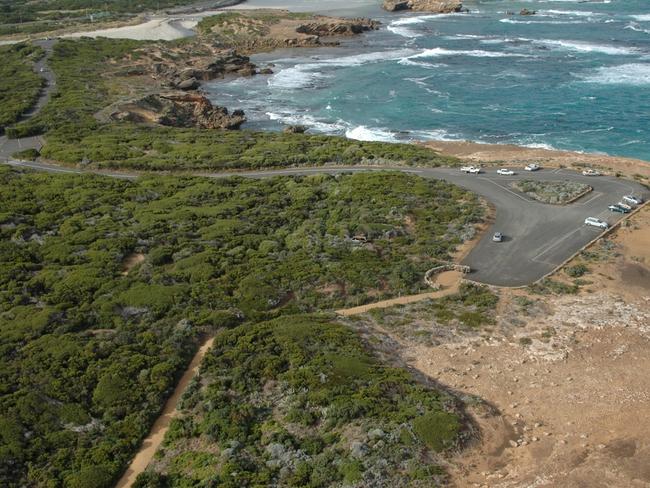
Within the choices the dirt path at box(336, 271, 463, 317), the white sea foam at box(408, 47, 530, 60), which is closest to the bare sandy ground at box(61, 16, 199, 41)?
the white sea foam at box(408, 47, 530, 60)

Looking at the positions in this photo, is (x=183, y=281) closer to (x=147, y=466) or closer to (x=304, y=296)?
(x=304, y=296)

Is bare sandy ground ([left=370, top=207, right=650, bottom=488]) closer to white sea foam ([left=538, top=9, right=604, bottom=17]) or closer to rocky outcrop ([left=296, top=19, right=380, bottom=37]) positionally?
rocky outcrop ([left=296, top=19, right=380, bottom=37])

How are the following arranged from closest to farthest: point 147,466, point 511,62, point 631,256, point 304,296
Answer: point 147,466 < point 304,296 < point 631,256 < point 511,62

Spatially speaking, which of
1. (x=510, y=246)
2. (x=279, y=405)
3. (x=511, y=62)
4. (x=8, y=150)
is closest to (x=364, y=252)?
(x=510, y=246)

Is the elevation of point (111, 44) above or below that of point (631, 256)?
above

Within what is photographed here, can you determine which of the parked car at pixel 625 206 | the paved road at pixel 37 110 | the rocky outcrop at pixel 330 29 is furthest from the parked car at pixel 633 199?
the rocky outcrop at pixel 330 29

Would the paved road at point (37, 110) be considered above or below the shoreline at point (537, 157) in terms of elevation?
above

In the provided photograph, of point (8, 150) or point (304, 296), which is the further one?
point (8, 150)

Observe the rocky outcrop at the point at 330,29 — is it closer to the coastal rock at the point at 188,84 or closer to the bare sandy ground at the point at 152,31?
the bare sandy ground at the point at 152,31
